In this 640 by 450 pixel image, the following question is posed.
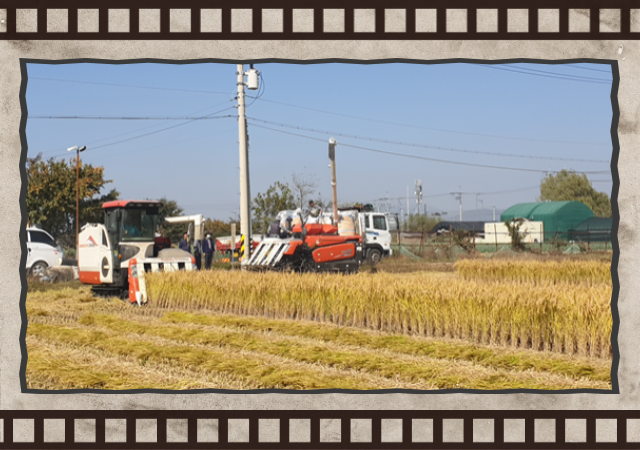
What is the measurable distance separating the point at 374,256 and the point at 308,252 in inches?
293

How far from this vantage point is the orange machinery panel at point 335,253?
2067 centimetres

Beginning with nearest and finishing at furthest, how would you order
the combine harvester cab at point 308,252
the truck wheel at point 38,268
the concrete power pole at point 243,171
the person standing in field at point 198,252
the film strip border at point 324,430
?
1. the film strip border at point 324,430
2. the person standing in field at point 198,252
3. the concrete power pole at point 243,171
4. the combine harvester cab at point 308,252
5. the truck wheel at point 38,268

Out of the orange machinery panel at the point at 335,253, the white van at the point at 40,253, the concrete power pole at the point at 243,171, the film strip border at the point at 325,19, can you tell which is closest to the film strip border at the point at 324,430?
the film strip border at the point at 325,19

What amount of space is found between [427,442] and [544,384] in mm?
3131

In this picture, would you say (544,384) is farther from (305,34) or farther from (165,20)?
(165,20)

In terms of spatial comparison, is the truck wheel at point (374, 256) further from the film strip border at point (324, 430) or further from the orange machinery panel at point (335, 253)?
the film strip border at point (324, 430)

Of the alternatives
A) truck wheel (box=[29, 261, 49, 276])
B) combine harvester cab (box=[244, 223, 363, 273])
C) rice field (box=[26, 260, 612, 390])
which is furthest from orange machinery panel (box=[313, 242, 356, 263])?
truck wheel (box=[29, 261, 49, 276])

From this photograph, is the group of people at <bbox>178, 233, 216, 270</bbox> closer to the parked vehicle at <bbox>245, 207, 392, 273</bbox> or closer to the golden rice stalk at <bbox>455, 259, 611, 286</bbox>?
the parked vehicle at <bbox>245, 207, 392, 273</bbox>

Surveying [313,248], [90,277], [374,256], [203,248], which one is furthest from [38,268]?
[374,256]

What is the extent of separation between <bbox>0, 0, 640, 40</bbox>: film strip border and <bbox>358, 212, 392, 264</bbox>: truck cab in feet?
72.6

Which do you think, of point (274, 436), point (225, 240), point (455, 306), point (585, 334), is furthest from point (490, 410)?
point (225, 240)

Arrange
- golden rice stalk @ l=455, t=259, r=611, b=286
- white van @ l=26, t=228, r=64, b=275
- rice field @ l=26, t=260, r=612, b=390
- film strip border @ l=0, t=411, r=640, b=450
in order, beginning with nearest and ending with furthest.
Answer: film strip border @ l=0, t=411, r=640, b=450, rice field @ l=26, t=260, r=612, b=390, golden rice stalk @ l=455, t=259, r=611, b=286, white van @ l=26, t=228, r=64, b=275

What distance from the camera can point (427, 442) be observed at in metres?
4.59

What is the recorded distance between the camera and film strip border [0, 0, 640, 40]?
4922 millimetres
